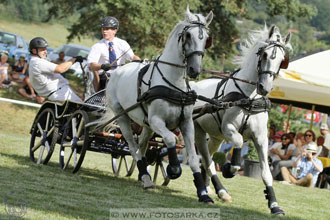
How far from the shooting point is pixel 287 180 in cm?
1306

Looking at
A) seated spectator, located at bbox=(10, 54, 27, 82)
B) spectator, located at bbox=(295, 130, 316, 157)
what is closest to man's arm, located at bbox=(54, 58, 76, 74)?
spectator, located at bbox=(295, 130, 316, 157)

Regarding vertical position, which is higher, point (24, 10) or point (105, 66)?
point (105, 66)

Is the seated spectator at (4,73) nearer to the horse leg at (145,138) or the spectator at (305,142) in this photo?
the spectator at (305,142)

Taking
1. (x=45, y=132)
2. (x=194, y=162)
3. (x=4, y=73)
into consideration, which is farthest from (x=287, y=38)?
(x=4, y=73)

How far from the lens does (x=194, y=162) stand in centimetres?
711

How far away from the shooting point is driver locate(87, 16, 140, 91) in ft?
30.6

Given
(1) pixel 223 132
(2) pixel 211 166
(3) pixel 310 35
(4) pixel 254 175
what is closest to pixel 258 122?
(1) pixel 223 132

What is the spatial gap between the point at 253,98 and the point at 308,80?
18.1 feet

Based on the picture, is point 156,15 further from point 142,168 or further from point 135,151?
→ point 142,168

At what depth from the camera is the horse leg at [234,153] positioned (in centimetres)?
747

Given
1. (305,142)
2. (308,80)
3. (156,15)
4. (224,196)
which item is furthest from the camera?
(156,15)

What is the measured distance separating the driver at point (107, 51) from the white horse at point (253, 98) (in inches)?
78.0

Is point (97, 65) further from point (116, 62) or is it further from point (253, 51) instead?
point (253, 51)

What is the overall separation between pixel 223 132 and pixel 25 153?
15.8 feet
